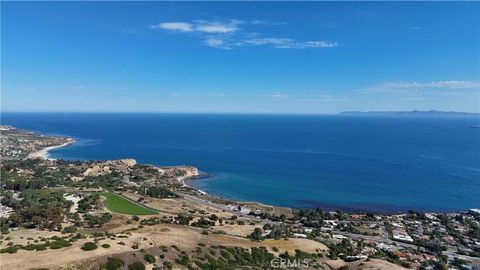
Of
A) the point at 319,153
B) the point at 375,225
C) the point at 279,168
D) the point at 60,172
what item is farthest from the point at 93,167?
the point at 319,153

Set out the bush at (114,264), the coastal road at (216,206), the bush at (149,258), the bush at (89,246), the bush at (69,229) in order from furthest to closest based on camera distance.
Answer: the coastal road at (216,206)
the bush at (69,229)
the bush at (149,258)
the bush at (89,246)
the bush at (114,264)

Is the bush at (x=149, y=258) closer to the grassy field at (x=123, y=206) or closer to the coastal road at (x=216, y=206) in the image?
the grassy field at (x=123, y=206)

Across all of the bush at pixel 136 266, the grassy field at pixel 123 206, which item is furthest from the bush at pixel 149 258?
the grassy field at pixel 123 206

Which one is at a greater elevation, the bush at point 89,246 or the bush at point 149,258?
the bush at point 89,246

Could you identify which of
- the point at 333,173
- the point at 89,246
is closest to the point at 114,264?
the point at 89,246

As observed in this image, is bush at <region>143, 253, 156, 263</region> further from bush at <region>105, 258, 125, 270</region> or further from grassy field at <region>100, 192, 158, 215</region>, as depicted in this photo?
grassy field at <region>100, 192, 158, 215</region>
